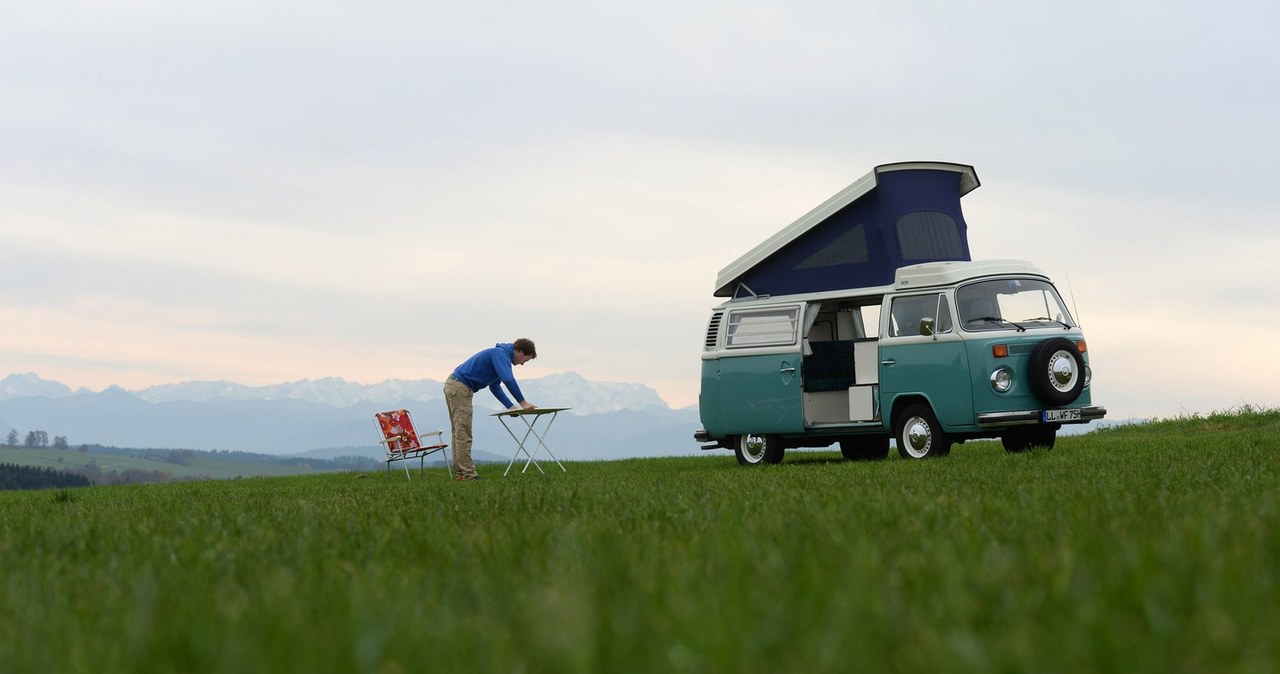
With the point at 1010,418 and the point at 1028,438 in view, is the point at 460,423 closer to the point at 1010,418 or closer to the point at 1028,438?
the point at 1010,418

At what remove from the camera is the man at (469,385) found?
15.7 m

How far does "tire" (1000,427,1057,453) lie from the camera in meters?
16.0

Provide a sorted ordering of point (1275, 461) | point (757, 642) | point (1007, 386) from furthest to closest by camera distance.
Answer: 1. point (1007, 386)
2. point (1275, 461)
3. point (757, 642)

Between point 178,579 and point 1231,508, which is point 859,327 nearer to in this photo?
point 1231,508

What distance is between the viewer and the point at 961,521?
5344mm

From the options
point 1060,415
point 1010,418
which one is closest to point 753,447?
point 1010,418

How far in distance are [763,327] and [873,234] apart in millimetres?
2051

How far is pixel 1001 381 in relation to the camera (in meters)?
14.3

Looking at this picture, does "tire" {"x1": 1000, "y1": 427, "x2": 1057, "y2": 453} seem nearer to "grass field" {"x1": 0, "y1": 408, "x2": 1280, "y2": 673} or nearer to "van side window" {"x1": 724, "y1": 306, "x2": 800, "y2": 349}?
"van side window" {"x1": 724, "y1": 306, "x2": 800, "y2": 349}

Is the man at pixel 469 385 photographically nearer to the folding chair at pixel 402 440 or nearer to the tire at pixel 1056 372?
the folding chair at pixel 402 440

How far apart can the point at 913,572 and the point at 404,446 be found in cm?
1430

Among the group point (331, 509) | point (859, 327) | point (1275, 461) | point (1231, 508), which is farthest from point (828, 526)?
point (859, 327)

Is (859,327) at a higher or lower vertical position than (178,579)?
higher

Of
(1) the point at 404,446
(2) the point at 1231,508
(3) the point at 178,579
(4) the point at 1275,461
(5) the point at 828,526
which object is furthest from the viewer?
(1) the point at 404,446
